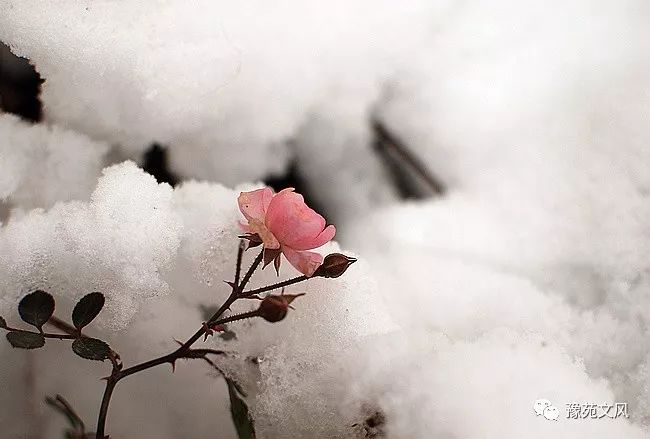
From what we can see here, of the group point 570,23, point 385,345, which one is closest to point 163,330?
point 385,345

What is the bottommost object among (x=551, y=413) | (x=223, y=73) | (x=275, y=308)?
(x=551, y=413)

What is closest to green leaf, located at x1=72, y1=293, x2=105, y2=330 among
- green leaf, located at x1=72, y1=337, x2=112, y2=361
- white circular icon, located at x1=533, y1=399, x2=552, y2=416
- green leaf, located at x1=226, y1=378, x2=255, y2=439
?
green leaf, located at x1=72, y1=337, x2=112, y2=361

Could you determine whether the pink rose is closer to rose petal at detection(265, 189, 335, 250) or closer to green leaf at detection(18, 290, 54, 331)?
rose petal at detection(265, 189, 335, 250)

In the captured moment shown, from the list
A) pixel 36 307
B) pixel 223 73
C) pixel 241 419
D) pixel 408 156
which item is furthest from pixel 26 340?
pixel 408 156

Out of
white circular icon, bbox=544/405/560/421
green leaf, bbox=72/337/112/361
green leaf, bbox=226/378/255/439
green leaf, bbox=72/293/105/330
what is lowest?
white circular icon, bbox=544/405/560/421

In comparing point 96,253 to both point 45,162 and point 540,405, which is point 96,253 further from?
point 540,405
